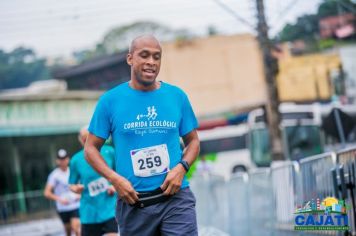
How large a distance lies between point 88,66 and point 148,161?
132 ft

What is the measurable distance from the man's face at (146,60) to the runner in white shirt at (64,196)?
23.7 feet

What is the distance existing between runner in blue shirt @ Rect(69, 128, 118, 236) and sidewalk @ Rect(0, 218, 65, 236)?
1116 cm

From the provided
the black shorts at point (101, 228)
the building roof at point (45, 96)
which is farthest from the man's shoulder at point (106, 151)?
the building roof at point (45, 96)

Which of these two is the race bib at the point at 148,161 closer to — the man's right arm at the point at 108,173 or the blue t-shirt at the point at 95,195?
the man's right arm at the point at 108,173

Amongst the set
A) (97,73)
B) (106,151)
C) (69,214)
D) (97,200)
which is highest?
(97,73)

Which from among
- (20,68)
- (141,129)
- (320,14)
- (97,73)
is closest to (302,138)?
(320,14)

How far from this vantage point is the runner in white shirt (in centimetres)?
1186

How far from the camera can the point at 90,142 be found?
15.5 ft

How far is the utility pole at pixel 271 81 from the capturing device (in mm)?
17469

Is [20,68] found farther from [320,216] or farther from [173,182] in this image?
[173,182]

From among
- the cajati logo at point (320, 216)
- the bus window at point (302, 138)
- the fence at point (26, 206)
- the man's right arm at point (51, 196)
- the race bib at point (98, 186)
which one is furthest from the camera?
the bus window at point (302, 138)

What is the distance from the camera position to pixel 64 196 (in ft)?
39.7

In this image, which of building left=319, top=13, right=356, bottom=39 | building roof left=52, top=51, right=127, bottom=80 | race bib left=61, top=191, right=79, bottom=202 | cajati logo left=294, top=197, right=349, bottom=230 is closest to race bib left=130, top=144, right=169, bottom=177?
cajati logo left=294, top=197, right=349, bottom=230

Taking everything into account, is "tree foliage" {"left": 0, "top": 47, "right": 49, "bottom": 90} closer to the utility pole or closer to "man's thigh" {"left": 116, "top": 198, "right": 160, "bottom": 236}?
the utility pole
